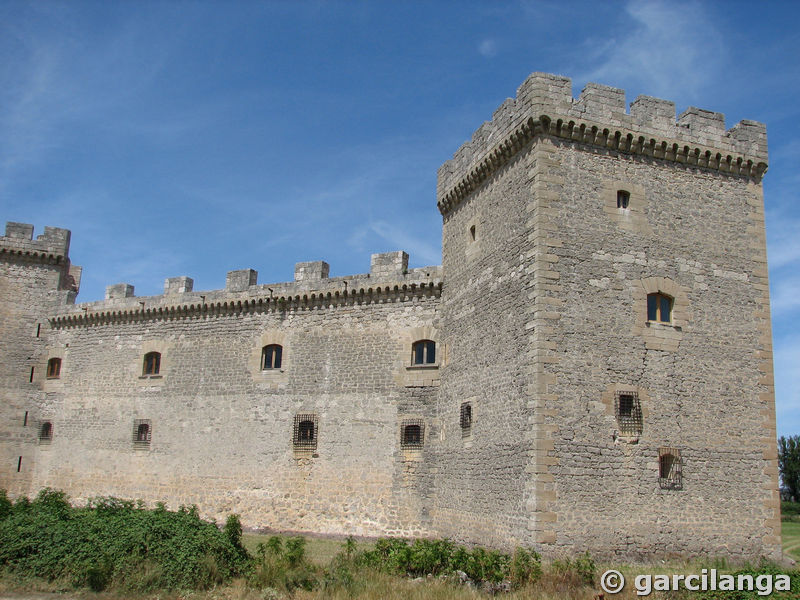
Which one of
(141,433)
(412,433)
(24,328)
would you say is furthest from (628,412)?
(24,328)

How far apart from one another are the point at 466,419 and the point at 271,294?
7904mm

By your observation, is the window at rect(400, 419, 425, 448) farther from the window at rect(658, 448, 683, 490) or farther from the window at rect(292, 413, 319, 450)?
the window at rect(658, 448, 683, 490)

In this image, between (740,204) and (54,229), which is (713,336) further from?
(54,229)

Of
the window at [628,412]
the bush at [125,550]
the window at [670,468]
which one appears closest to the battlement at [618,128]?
the window at [628,412]

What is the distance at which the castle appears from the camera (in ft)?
49.8

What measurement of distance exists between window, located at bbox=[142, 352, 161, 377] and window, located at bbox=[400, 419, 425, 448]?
9026mm

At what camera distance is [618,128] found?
655 inches

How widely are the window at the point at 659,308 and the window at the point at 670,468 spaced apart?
2.72 m

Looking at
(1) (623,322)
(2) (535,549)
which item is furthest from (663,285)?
(2) (535,549)

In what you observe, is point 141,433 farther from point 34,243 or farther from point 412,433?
point 412,433

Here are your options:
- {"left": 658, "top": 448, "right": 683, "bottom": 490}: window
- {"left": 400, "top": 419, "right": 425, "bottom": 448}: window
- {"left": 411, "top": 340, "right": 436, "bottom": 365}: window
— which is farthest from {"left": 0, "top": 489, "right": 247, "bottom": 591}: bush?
{"left": 658, "top": 448, "right": 683, "bottom": 490}: window

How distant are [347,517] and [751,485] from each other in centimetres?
992

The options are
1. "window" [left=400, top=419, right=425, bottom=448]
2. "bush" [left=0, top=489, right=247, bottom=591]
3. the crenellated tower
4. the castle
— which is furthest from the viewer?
the crenellated tower

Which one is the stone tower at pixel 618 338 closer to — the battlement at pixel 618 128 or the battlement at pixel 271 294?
the battlement at pixel 618 128
